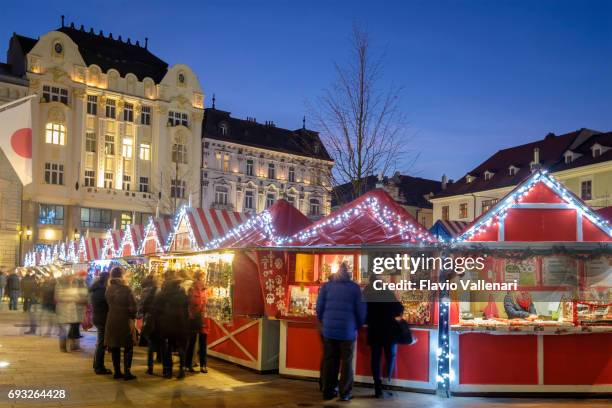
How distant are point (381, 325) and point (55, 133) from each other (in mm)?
41734

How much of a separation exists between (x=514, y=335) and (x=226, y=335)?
217 inches

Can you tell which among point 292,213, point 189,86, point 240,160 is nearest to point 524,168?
point 240,160

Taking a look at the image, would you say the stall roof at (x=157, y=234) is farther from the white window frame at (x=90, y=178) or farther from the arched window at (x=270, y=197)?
the arched window at (x=270, y=197)

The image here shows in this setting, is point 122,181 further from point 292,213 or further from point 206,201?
point 292,213

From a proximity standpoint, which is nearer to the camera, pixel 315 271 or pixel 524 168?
pixel 315 271

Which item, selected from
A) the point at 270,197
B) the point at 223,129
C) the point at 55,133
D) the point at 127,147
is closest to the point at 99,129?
the point at 127,147

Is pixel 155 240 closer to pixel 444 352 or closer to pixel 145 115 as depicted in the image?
pixel 444 352

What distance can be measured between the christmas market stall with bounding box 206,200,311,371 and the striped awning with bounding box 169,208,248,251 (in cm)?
200

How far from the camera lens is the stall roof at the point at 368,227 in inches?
389

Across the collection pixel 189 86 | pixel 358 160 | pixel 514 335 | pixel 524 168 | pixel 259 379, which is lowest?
pixel 259 379

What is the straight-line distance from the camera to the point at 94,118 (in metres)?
48.0

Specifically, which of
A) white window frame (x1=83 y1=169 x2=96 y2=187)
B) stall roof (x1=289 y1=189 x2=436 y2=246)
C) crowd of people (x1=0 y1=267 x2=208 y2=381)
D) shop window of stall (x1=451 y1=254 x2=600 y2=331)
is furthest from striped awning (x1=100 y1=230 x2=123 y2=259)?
white window frame (x1=83 y1=169 x2=96 y2=187)

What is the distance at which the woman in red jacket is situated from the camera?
1082 centimetres

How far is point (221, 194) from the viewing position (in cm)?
5331
